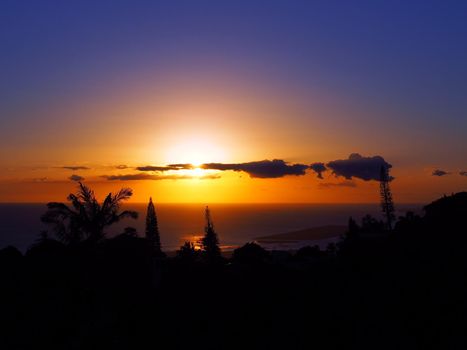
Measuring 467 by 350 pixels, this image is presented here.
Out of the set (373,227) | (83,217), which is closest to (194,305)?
(83,217)

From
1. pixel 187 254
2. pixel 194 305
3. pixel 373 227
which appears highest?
pixel 187 254

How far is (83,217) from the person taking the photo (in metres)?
16.0

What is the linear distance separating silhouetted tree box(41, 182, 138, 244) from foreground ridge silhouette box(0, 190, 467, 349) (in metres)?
0.12

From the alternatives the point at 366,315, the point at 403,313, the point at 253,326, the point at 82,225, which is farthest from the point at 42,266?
the point at 403,313

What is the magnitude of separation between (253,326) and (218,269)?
3.52 meters

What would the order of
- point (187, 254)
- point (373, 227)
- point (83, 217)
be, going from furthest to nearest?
point (373, 227) < point (187, 254) < point (83, 217)

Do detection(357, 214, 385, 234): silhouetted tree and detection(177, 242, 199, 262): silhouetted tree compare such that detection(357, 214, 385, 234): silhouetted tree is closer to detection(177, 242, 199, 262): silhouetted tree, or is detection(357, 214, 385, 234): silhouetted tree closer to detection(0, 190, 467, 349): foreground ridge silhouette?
detection(177, 242, 199, 262): silhouetted tree

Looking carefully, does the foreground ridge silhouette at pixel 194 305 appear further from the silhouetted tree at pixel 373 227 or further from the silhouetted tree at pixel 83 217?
the silhouetted tree at pixel 373 227

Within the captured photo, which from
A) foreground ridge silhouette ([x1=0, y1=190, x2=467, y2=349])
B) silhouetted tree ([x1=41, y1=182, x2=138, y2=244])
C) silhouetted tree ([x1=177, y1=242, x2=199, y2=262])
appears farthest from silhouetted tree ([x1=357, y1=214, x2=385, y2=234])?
silhouetted tree ([x1=41, y1=182, x2=138, y2=244])

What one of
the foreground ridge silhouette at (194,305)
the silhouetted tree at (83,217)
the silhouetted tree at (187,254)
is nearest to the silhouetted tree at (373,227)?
the silhouetted tree at (187,254)

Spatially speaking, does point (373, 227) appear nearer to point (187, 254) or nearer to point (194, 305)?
point (187, 254)

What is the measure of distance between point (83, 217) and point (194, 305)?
19.6 feet

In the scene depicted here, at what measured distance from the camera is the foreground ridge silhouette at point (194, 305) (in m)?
15.0

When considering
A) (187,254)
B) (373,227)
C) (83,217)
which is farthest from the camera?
(373,227)
